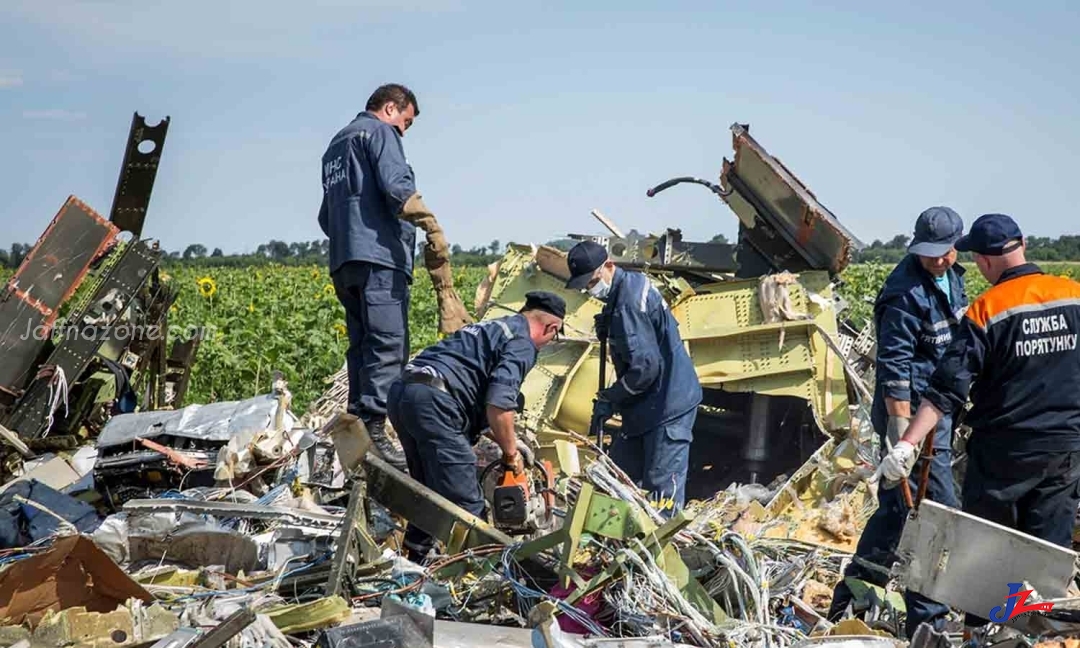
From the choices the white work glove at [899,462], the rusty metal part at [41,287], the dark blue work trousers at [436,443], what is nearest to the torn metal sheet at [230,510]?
the dark blue work trousers at [436,443]

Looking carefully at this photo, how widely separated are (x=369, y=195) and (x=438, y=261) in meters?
0.53

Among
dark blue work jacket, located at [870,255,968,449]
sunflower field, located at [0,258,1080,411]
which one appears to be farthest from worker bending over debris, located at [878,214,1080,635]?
sunflower field, located at [0,258,1080,411]

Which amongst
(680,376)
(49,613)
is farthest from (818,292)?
(49,613)

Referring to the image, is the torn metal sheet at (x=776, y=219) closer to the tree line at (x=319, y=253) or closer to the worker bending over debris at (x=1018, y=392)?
the worker bending over debris at (x=1018, y=392)

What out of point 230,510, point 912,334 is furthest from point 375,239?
point 912,334

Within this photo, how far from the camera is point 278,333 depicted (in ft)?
41.1

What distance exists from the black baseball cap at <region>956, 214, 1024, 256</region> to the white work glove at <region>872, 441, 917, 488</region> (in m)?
0.86

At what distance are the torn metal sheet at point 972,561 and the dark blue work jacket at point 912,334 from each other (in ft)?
3.57

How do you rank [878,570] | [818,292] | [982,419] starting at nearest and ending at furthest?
[982,419] → [878,570] → [818,292]

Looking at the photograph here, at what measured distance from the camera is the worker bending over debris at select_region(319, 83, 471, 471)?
22.1ft

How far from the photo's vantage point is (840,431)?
768 centimetres

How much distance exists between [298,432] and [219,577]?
1758 mm

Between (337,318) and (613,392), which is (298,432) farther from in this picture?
(337,318)

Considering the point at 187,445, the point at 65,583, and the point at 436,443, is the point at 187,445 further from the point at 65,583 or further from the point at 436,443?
the point at 65,583
